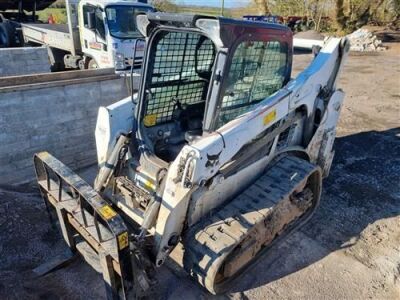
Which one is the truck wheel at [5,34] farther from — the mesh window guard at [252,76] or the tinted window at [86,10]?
the mesh window guard at [252,76]

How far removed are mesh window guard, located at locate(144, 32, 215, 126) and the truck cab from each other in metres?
4.80

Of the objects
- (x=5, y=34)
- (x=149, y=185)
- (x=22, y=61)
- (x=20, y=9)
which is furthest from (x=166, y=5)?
(x=149, y=185)

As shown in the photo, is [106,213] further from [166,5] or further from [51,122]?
[166,5]

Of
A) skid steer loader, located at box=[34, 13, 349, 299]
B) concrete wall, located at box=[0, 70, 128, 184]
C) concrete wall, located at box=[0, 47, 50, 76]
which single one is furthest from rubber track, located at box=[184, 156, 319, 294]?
concrete wall, located at box=[0, 47, 50, 76]

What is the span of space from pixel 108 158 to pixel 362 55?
1585 centimetres

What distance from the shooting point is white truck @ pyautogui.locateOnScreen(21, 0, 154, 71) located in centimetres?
852

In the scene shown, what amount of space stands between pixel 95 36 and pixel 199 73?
5.97 m

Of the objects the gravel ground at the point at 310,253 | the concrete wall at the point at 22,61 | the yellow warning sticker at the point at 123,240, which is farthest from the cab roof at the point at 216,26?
the concrete wall at the point at 22,61

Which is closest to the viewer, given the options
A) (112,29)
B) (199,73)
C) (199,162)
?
Result: (199,162)

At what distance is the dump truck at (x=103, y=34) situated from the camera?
852 cm

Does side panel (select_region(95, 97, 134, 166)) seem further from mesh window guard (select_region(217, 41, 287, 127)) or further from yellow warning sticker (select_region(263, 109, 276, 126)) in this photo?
yellow warning sticker (select_region(263, 109, 276, 126))

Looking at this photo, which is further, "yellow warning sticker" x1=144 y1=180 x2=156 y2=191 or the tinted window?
the tinted window

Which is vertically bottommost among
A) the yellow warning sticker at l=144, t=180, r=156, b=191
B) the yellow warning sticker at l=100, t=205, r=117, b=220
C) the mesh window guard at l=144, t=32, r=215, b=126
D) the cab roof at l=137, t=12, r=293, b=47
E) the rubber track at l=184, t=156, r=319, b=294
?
the rubber track at l=184, t=156, r=319, b=294

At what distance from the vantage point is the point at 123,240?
260 cm
